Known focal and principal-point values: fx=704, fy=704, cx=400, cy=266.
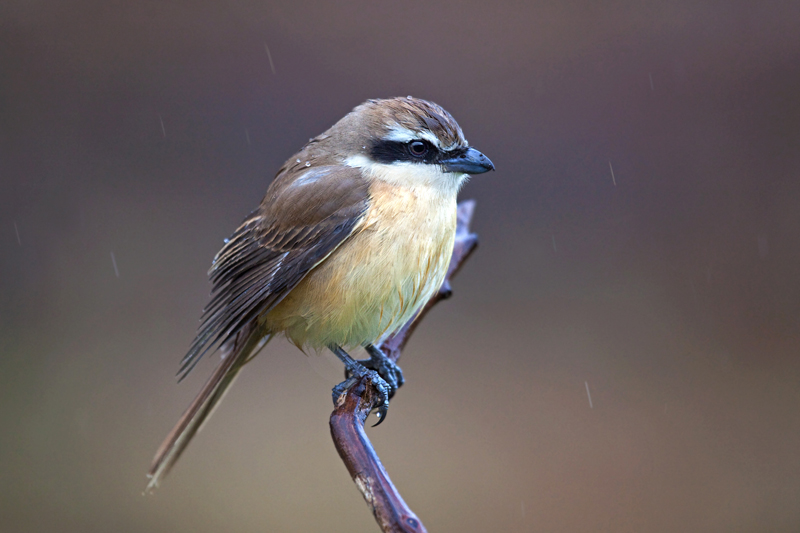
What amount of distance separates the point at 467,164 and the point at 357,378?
89 centimetres

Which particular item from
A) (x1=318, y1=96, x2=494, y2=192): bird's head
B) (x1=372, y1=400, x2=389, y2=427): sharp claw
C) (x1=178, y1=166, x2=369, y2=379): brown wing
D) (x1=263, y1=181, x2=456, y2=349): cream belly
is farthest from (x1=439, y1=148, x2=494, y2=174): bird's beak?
(x1=372, y1=400, x2=389, y2=427): sharp claw

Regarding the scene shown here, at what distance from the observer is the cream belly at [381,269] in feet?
8.13

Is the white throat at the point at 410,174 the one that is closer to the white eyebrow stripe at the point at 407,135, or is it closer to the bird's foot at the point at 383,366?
the white eyebrow stripe at the point at 407,135

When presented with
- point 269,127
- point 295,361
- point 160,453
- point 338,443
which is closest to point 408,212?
point 338,443

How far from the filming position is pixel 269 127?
6129 mm

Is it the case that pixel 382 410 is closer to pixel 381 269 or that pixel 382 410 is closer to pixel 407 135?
pixel 381 269

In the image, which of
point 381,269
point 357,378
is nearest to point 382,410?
point 357,378

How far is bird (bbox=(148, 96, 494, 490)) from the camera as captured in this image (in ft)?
8.20

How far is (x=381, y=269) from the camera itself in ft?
8.09

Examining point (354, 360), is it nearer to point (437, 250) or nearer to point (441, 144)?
point (437, 250)

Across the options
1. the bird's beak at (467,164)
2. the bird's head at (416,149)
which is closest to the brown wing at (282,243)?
the bird's head at (416,149)

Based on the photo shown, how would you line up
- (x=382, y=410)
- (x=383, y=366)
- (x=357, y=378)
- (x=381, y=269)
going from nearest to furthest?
(x=381, y=269), (x=357, y=378), (x=382, y=410), (x=383, y=366)

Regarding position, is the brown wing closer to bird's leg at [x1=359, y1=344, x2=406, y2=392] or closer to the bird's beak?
the bird's beak

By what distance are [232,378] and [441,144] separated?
1336 mm
